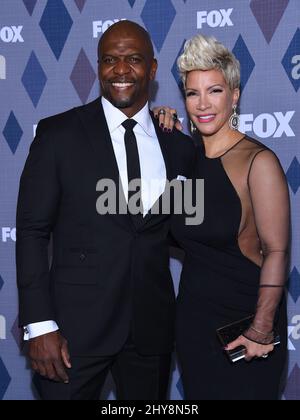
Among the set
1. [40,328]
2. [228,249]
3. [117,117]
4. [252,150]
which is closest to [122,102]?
[117,117]

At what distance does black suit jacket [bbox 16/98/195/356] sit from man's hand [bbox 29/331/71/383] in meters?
0.05

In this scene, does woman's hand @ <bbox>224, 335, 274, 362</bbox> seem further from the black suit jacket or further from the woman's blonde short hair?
the woman's blonde short hair

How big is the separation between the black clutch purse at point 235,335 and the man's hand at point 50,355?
1.55 ft

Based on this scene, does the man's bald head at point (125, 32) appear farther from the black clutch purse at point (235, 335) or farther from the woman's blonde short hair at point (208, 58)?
the black clutch purse at point (235, 335)

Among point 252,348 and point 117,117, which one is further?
point 117,117

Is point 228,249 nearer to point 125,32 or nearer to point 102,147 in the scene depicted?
point 102,147

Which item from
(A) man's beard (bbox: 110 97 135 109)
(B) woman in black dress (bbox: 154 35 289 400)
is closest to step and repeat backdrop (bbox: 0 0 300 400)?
(B) woman in black dress (bbox: 154 35 289 400)

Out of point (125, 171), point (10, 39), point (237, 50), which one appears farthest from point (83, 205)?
point (10, 39)

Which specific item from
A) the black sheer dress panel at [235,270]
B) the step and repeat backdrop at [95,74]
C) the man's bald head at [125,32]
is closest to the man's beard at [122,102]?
the man's bald head at [125,32]

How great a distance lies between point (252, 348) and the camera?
5.76 ft

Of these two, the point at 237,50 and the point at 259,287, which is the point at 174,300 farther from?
the point at 237,50

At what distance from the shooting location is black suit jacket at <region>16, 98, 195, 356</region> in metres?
1.76

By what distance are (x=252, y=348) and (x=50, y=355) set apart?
590 mm

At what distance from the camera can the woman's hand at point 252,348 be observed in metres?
1.75
